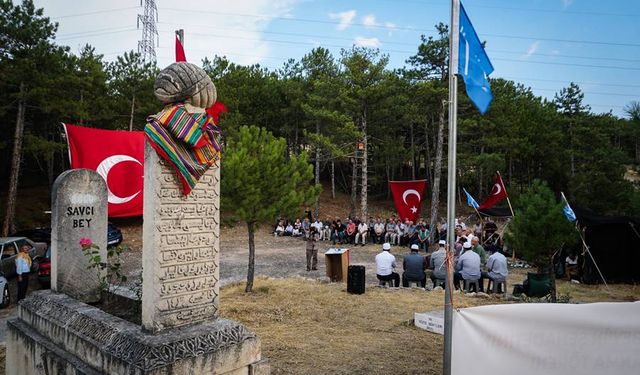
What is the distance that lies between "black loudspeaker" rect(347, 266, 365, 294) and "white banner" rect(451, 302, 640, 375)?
6527 millimetres

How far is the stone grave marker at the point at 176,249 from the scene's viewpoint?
162 inches

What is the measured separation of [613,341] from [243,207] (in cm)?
797

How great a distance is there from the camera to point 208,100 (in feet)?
15.3

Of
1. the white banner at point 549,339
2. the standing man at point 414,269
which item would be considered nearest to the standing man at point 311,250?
the standing man at point 414,269

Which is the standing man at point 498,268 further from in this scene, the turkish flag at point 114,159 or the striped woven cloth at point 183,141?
the turkish flag at point 114,159

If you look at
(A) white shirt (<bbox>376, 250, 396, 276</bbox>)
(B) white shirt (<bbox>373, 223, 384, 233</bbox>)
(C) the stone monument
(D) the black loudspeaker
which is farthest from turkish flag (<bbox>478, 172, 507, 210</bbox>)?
(C) the stone monument

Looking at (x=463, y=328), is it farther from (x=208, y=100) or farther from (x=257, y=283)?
(x=257, y=283)

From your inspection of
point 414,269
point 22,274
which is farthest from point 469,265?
point 22,274

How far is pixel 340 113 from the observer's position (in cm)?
2669

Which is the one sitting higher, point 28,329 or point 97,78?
point 97,78

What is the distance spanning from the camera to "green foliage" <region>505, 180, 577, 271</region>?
31.7 ft

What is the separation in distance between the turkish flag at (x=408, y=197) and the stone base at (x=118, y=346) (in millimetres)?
10866

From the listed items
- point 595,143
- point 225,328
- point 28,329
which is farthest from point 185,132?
point 595,143

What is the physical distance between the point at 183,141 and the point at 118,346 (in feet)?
6.56
